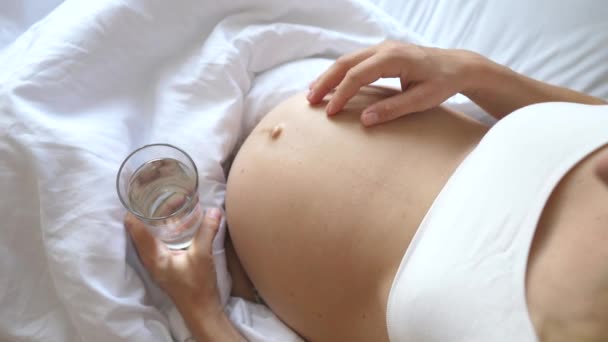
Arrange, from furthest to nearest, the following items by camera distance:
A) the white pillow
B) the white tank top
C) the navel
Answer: the white pillow < the navel < the white tank top

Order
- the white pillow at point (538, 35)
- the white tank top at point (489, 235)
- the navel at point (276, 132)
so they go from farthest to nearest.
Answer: the white pillow at point (538, 35), the navel at point (276, 132), the white tank top at point (489, 235)

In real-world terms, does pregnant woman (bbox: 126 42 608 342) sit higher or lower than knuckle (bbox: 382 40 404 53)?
lower

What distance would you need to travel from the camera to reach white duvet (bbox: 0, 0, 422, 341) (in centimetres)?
61

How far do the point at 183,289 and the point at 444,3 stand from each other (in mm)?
854

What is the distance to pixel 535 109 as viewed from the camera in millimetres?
608

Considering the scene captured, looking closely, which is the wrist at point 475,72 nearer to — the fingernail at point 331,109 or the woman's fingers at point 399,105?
the woman's fingers at point 399,105

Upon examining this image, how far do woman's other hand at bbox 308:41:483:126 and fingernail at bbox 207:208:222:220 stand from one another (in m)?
0.24

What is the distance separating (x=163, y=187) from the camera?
653 millimetres

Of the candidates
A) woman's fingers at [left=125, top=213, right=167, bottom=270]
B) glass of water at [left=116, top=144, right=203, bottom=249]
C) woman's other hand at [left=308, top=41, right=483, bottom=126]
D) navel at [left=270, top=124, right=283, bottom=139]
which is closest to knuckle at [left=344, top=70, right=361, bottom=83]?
woman's other hand at [left=308, top=41, right=483, bottom=126]

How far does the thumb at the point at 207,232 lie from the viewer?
0.68m

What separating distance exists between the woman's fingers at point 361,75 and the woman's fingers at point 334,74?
2cm

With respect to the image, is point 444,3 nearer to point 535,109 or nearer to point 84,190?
point 535,109

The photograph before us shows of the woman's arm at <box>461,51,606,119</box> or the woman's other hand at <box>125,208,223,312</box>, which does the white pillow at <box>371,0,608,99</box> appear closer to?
the woman's arm at <box>461,51,606,119</box>

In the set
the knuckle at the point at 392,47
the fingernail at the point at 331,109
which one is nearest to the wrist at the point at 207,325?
the fingernail at the point at 331,109
